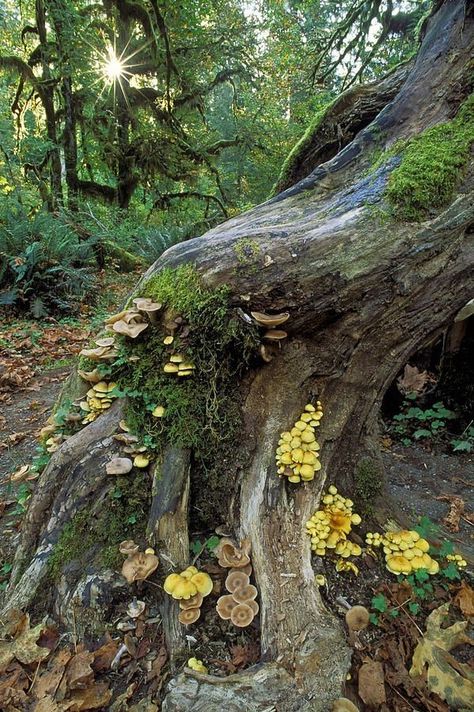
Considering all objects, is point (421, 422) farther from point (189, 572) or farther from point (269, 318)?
point (189, 572)

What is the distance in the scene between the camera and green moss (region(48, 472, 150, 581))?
234 centimetres

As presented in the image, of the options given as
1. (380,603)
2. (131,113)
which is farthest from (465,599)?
(131,113)

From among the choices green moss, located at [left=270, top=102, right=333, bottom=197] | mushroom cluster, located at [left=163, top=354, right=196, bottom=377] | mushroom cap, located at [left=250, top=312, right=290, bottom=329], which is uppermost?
green moss, located at [left=270, top=102, right=333, bottom=197]

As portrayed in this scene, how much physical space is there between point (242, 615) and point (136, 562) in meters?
0.63

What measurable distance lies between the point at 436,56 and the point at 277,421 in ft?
10.9

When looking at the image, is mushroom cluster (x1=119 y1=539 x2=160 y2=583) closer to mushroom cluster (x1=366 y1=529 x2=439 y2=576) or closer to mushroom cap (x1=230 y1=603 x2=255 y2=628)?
mushroom cap (x1=230 y1=603 x2=255 y2=628)

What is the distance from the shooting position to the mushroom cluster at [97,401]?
9.40 ft

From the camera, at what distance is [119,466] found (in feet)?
8.05

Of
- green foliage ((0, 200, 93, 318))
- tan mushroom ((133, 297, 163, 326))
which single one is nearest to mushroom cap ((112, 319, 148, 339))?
tan mushroom ((133, 297, 163, 326))

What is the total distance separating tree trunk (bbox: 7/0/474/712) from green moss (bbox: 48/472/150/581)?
0.43ft

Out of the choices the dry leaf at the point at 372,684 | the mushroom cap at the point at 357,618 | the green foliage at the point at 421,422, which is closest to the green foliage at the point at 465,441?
the green foliage at the point at 421,422

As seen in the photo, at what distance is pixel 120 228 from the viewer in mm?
12180

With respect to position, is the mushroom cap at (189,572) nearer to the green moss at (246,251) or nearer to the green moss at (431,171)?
the green moss at (246,251)

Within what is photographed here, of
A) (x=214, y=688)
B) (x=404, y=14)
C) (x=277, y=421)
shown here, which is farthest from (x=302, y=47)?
(x=214, y=688)
